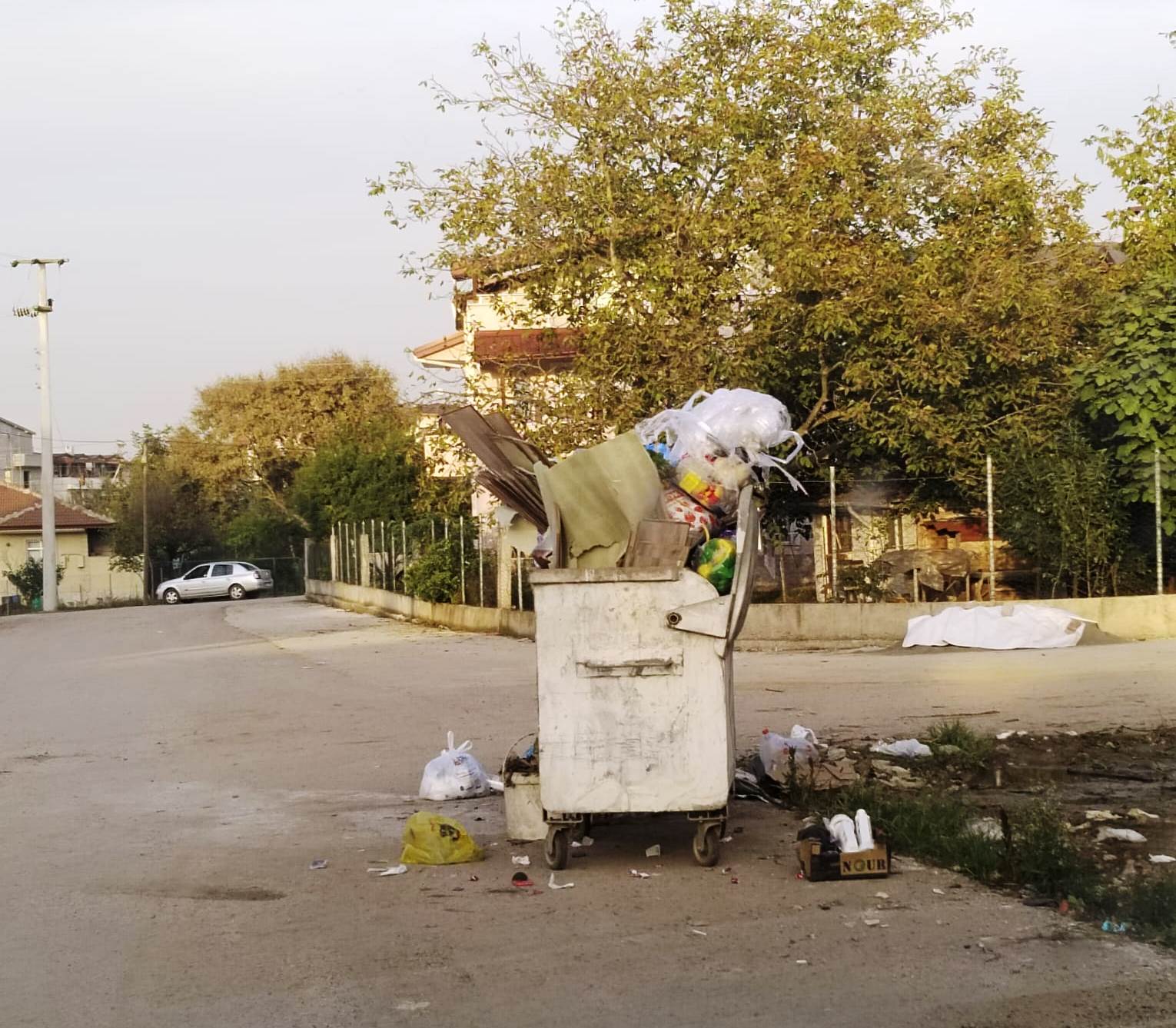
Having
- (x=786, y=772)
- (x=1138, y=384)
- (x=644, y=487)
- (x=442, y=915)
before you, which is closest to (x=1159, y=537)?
(x=1138, y=384)

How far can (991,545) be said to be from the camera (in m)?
18.0

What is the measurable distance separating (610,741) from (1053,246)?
16.5 meters

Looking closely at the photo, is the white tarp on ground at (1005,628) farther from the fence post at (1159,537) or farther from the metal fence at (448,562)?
the metal fence at (448,562)

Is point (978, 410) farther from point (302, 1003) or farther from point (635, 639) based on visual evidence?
point (302, 1003)

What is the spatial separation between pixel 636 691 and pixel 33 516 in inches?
2529

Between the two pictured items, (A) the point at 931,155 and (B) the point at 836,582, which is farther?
(A) the point at 931,155

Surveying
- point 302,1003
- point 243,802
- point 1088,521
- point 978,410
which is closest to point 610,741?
point 302,1003

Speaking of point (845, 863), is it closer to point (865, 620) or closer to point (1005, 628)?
point (1005, 628)

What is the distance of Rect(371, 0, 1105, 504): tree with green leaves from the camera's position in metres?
19.2

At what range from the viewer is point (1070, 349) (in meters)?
20.0

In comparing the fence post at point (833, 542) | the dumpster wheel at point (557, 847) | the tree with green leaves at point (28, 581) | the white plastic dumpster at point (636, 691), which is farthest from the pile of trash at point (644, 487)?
the tree with green leaves at point (28, 581)

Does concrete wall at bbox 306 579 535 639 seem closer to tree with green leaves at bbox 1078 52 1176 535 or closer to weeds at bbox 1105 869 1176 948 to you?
tree with green leaves at bbox 1078 52 1176 535

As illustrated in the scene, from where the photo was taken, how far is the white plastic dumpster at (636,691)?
640 centimetres

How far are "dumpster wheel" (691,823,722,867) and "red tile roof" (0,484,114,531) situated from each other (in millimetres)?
60041
